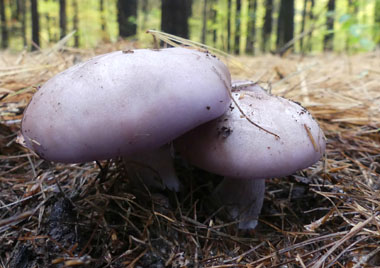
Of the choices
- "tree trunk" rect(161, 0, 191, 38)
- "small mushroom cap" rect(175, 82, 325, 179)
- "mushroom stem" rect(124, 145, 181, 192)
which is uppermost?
"tree trunk" rect(161, 0, 191, 38)

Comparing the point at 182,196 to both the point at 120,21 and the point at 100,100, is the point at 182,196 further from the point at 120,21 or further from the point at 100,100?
the point at 120,21

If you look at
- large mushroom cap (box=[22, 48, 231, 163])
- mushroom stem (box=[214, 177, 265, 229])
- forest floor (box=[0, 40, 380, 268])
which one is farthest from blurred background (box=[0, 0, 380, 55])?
large mushroom cap (box=[22, 48, 231, 163])

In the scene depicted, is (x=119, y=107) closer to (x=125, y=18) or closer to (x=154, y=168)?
(x=154, y=168)

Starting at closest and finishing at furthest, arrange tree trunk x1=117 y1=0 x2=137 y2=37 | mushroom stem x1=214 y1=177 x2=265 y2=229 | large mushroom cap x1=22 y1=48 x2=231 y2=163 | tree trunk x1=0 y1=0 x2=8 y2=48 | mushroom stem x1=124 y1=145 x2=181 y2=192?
large mushroom cap x1=22 y1=48 x2=231 y2=163, mushroom stem x1=124 y1=145 x2=181 y2=192, mushroom stem x1=214 y1=177 x2=265 y2=229, tree trunk x1=117 y1=0 x2=137 y2=37, tree trunk x1=0 y1=0 x2=8 y2=48

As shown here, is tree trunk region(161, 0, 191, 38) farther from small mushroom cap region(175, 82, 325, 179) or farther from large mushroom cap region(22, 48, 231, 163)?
large mushroom cap region(22, 48, 231, 163)

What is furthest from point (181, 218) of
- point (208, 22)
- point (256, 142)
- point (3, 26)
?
point (3, 26)

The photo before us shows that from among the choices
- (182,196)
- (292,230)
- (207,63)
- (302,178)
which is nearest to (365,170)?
(302,178)
